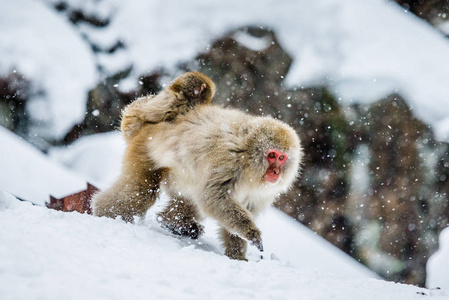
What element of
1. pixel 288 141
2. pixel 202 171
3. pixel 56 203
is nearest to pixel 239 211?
pixel 202 171

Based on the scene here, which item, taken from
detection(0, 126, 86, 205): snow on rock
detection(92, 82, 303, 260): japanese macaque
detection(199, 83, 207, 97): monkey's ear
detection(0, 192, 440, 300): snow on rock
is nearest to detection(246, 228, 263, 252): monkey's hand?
detection(92, 82, 303, 260): japanese macaque

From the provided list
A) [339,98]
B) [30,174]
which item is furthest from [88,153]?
[339,98]

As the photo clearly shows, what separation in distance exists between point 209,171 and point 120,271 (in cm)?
129

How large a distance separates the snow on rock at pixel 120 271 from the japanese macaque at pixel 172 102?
1.10 m

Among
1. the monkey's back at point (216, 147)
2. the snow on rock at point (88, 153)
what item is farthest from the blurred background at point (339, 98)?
the monkey's back at point (216, 147)

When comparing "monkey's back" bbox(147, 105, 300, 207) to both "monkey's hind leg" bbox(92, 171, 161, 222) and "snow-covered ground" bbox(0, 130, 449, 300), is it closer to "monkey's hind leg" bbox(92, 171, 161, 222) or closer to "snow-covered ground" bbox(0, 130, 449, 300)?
"monkey's hind leg" bbox(92, 171, 161, 222)

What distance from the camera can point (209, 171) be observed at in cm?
294

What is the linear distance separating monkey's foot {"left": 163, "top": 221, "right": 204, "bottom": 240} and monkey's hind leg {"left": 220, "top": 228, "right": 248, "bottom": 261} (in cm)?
38

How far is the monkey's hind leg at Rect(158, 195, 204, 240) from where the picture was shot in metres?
3.47

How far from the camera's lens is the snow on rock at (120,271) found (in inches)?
59.1

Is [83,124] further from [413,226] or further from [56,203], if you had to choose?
[413,226]

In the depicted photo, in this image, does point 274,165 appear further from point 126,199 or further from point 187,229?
point 126,199

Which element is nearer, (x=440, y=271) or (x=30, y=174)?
(x=440, y=271)

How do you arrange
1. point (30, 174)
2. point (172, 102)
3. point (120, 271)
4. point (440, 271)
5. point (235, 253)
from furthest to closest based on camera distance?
point (30, 174) < point (440, 271) < point (172, 102) < point (235, 253) < point (120, 271)
